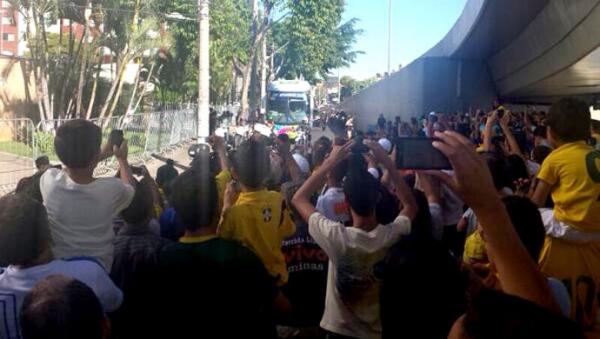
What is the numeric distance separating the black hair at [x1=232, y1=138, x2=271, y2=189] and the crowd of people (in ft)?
0.04

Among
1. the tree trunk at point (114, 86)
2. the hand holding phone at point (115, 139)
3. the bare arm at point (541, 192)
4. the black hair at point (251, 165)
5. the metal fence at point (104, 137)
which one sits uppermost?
the tree trunk at point (114, 86)

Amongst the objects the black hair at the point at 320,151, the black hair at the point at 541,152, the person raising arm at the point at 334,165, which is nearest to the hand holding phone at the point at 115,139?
the person raising arm at the point at 334,165

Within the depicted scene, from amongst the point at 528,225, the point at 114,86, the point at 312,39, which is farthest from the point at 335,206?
the point at 312,39

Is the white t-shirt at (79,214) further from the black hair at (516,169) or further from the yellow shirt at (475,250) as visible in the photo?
the black hair at (516,169)

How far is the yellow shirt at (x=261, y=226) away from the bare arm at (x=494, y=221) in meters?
2.02

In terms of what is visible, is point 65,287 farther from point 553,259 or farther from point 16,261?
point 553,259

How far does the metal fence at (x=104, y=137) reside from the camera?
47.5ft

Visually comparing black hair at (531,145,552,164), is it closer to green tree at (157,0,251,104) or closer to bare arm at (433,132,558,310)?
bare arm at (433,132,558,310)

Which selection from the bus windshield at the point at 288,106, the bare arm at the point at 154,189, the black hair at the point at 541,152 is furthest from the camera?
the bus windshield at the point at 288,106

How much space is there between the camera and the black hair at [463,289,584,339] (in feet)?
4.89

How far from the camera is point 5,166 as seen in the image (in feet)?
49.2

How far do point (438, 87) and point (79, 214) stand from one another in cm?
3058

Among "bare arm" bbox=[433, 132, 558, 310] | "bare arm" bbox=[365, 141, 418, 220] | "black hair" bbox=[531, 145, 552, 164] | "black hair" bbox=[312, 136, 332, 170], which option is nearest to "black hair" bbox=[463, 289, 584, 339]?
"bare arm" bbox=[433, 132, 558, 310]

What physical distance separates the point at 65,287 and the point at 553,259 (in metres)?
2.53
